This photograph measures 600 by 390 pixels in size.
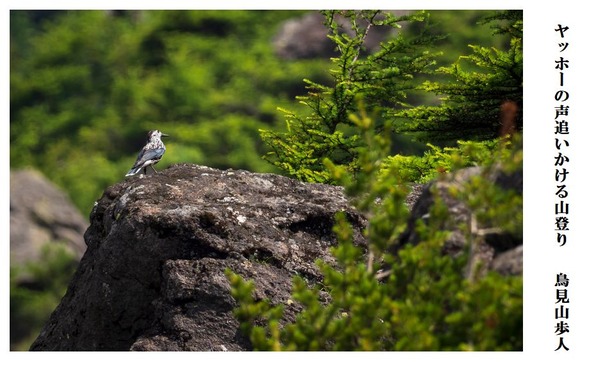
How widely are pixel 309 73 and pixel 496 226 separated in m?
50.8

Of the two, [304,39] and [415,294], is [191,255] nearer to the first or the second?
[415,294]

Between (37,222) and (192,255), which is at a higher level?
(37,222)

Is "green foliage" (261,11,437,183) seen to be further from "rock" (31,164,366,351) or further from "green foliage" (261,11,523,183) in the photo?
"rock" (31,164,366,351)

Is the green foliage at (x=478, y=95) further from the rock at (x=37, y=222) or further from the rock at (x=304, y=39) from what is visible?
the rock at (x=304, y=39)

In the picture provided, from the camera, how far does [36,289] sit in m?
44.8

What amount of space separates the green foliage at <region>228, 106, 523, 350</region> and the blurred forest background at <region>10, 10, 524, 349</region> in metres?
40.0

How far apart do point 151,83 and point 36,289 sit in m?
26.8

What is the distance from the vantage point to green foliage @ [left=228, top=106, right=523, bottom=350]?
9.73 meters

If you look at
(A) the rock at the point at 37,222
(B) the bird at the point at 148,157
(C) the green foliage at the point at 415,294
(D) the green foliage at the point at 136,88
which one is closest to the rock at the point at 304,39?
(D) the green foliage at the point at 136,88

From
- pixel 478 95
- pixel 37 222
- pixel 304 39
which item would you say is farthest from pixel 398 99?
pixel 304 39

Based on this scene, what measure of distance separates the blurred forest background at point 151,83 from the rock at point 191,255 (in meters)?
36.7

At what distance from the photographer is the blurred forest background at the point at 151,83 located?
60219 mm

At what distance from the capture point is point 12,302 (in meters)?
44.2

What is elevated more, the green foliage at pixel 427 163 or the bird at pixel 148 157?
the green foliage at pixel 427 163
